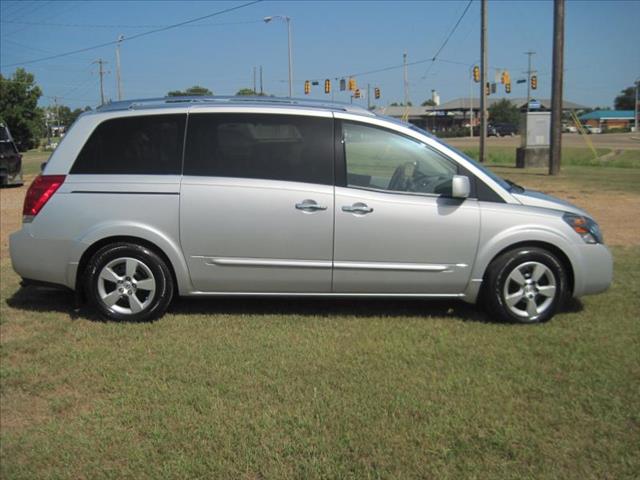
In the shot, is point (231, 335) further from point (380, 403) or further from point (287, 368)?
point (380, 403)

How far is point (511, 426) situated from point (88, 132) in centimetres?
404

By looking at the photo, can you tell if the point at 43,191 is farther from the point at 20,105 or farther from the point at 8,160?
the point at 20,105

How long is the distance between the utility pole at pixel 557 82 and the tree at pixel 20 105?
1883 inches

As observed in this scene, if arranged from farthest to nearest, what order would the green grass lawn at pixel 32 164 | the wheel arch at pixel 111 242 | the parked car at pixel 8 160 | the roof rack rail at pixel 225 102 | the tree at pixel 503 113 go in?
the tree at pixel 503 113
the green grass lawn at pixel 32 164
the parked car at pixel 8 160
the roof rack rail at pixel 225 102
the wheel arch at pixel 111 242

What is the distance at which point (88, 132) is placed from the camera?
558 cm

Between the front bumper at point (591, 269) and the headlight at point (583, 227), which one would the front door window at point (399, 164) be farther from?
the front bumper at point (591, 269)

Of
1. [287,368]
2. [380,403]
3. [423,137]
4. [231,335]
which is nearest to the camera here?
[380,403]

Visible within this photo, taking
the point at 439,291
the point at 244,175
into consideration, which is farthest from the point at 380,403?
the point at 244,175

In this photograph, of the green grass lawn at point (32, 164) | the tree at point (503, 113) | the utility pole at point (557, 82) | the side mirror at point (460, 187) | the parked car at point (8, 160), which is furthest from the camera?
the tree at point (503, 113)

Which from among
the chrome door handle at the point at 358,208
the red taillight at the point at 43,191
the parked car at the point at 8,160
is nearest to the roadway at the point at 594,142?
the parked car at the point at 8,160

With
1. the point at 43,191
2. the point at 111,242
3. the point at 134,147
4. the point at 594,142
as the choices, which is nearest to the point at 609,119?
the point at 594,142

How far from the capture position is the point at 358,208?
5.34 metres

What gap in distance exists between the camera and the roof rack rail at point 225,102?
5680 millimetres

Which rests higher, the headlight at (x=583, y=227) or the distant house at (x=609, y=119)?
the distant house at (x=609, y=119)
